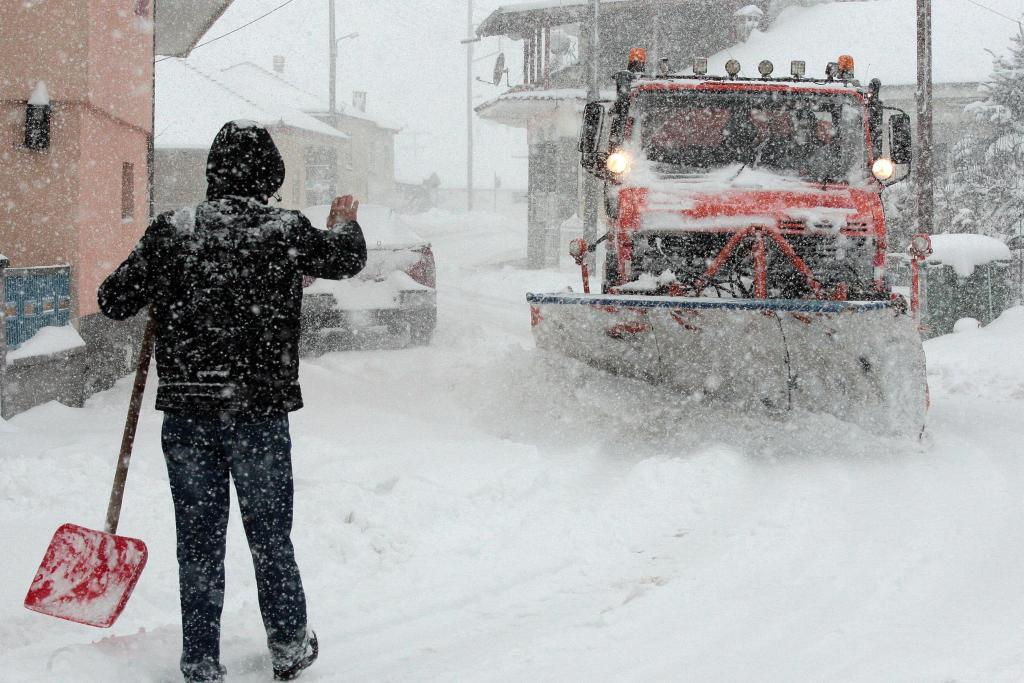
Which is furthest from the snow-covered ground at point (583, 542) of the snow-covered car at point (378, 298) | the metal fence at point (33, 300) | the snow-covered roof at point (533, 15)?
the snow-covered roof at point (533, 15)

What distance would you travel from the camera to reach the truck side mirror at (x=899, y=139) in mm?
7301

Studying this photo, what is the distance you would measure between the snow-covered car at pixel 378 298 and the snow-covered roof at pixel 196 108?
2199cm

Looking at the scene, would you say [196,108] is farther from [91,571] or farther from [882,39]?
[91,571]

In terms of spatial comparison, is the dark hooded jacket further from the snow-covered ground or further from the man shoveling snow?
the snow-covered ground

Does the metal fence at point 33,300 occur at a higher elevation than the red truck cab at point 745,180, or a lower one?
lower

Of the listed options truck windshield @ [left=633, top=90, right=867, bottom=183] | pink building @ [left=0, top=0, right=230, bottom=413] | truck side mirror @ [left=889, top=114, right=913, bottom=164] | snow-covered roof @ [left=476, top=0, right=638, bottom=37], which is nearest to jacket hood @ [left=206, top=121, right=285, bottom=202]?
truck windshield @ [left=633, top=90, right=867, bottom=183]

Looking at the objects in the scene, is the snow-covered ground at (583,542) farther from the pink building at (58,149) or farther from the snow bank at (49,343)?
the pink building at (58,149)

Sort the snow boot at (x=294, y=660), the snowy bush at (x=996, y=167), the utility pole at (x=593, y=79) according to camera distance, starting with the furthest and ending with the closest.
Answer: the utility pole at (x=593, y=79) → the snowy bush at (x=996, y=167) → the snow boot at (x=294, y=660)

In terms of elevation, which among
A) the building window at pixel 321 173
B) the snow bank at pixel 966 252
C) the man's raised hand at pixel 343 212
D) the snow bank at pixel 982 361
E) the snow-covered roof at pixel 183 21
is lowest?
the snow bank at pixel 982 361

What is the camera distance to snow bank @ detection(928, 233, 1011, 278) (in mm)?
12961

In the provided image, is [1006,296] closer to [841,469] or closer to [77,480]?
[841,469]

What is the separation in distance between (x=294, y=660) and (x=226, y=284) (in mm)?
1179

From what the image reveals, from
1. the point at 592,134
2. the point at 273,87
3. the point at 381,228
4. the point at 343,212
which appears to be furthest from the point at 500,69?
the point at 343,212

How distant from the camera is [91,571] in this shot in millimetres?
3281
